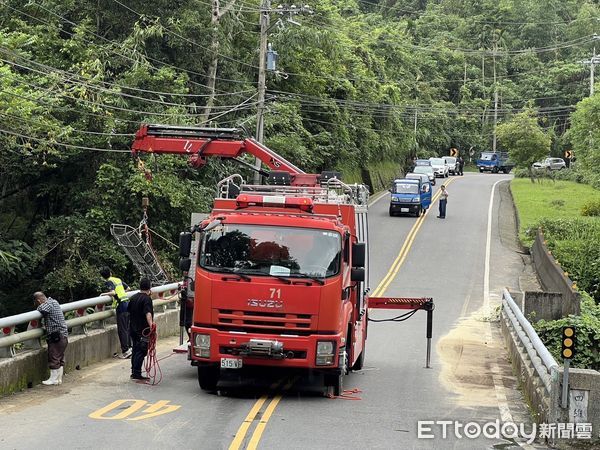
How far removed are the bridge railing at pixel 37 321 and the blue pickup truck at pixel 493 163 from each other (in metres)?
79.1

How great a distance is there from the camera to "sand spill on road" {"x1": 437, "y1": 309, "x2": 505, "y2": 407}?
50.7 ft

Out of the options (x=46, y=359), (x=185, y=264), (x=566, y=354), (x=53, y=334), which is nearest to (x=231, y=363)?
(x=185, y=264)

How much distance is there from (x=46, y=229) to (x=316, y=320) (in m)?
21.9

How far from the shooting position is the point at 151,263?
97.5 ft

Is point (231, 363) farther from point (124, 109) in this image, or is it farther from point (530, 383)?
point (124, 109)

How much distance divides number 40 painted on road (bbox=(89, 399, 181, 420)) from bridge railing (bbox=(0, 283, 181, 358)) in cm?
195

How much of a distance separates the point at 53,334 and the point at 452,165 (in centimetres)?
7764

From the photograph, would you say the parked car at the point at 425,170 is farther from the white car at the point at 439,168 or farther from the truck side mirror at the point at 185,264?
the truck side mirror at the point at 185,264

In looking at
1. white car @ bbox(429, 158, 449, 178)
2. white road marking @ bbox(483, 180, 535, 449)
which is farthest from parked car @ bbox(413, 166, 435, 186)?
white road marking @ bbox(483, 180, 535, 449)

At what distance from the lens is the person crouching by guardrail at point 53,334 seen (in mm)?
14523

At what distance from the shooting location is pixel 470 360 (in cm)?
2030

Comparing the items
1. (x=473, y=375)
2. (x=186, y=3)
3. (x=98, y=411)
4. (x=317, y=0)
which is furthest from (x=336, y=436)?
(x=317, y=0)

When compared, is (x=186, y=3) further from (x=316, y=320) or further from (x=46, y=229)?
(x=316, y=320)

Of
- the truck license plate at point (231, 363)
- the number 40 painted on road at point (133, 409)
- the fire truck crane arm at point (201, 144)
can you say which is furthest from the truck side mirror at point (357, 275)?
the fire truck crane arm at point (201, 144)
